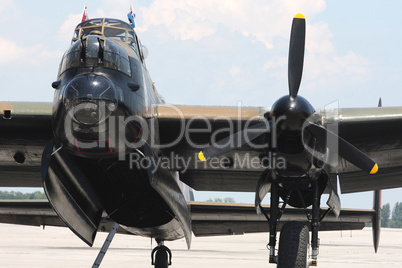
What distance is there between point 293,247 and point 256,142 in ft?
6.65

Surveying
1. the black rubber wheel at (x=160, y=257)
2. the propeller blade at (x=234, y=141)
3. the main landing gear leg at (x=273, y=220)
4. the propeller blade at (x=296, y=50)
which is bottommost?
the black rubber wheel at (x=160, y=257)

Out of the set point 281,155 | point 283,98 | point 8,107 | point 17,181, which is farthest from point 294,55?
point 17,181

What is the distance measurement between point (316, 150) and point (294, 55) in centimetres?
188

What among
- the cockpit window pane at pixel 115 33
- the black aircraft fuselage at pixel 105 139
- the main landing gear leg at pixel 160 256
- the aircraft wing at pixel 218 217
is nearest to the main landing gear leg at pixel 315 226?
the black aircraft fuselage at pixel 105 139

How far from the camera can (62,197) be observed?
1012cm

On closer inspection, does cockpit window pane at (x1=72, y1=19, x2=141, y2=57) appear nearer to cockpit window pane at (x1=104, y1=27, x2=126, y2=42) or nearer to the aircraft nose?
cockpit window pane at (x1=104, y1=27, x2=126, y2=42)

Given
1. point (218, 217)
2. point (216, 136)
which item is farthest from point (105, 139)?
point (218, 217)

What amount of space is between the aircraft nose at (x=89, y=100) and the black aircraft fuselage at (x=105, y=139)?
15 millimetres

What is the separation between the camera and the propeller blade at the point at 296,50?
10.1m

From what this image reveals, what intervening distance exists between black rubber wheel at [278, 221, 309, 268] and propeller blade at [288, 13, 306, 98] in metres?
2.55

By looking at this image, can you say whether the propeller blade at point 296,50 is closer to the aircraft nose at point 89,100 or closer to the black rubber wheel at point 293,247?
the black rubber wheel at point 293,247

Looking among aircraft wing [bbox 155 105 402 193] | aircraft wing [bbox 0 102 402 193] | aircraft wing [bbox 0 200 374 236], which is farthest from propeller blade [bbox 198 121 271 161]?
aircraft wing [bbox 0 200 374 236]

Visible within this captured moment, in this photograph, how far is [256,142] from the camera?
34.2 feet

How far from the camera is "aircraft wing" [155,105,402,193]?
10.2 m
